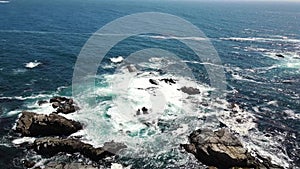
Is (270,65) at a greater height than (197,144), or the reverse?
(270,65)

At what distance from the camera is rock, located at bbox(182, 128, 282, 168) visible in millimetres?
42062

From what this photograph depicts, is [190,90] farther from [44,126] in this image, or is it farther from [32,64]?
[32,64]

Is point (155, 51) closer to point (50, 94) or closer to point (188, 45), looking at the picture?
point (188, 45)

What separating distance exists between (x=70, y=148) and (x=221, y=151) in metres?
23.3

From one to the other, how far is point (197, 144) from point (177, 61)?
154 feet

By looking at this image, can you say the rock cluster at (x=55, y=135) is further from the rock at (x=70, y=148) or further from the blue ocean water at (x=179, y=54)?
the blue ocean water at (x=179, y=54)

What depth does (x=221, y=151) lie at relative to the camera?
42.9 m

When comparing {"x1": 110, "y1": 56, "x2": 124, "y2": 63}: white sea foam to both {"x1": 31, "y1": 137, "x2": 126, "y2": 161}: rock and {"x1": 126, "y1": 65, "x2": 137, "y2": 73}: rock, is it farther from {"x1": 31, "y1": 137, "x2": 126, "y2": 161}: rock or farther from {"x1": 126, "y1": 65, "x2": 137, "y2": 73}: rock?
{"x1": 31, "y1": 137, "x2": 126, "y2": 161}: rock

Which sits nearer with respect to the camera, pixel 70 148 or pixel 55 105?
pixel 70 148

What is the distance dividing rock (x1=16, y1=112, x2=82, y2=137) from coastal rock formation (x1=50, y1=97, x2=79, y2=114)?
519cm

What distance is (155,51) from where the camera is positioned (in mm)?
101125

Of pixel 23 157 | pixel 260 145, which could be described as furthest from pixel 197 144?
pixel 23 157

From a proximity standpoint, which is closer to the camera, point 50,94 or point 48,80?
point 50,94

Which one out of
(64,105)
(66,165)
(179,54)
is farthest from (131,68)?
(66,165)
